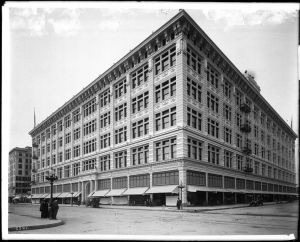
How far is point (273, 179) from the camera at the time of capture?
152 ft

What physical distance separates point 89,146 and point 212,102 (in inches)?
627

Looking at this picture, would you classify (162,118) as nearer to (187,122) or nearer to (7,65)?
(187,122)

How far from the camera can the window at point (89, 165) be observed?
4291 centimetres

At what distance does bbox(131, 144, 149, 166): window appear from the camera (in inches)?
1426

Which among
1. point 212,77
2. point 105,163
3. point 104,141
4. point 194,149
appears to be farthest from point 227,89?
point 105,163

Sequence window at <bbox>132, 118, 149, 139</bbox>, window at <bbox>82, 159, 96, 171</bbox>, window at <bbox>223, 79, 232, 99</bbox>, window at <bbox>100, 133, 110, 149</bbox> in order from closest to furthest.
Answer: window at <bbox>132, 118, 149, 139</bbox>
window at <bbox>223, 79, 232, 99</bbox>
window at <bbox>100, 133, 110, 149</bbox>
window at <bbox>82, 159, 96, 171</bbox>

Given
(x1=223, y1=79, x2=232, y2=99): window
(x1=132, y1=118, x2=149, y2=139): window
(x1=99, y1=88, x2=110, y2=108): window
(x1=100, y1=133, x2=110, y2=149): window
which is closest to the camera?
(x1=132, y1=118, x2=149, y2=139): window

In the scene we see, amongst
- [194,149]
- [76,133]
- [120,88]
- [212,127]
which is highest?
[120,88]

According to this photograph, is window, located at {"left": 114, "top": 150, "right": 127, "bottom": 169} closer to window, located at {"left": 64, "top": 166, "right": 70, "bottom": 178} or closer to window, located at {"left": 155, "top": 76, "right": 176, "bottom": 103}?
window, located at {"left": 64, "top": 166, "right": 70, "bottom": 178}

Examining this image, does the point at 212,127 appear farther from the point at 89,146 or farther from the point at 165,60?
the point at 89,146

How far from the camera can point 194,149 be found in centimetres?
3353

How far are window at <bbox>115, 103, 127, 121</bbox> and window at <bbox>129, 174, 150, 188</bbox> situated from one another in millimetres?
6964

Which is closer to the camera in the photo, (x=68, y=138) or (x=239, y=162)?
(x=239, y=162)

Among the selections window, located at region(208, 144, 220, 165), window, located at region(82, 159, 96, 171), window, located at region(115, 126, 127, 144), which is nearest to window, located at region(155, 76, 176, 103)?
window, located at region(115, 126, 127, 144)
